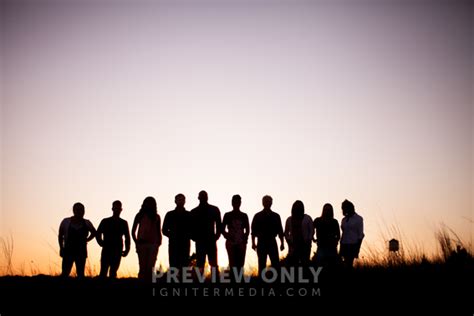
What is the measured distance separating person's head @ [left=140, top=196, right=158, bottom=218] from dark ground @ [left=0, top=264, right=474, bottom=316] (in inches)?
60.6

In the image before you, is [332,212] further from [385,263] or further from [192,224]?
[192,224]

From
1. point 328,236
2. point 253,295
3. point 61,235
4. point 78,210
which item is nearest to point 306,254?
point 328,236

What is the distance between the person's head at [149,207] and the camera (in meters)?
12.1

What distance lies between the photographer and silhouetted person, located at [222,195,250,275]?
12.4 m

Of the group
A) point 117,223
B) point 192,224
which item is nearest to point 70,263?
point 117,223

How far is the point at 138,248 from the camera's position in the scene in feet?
39.7

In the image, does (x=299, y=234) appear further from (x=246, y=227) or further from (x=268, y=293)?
(x=268, y=293)

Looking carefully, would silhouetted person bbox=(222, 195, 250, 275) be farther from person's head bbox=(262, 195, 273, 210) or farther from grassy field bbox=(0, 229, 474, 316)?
grassy field bbox=(0, 229, 474, 316)

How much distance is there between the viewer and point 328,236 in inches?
514

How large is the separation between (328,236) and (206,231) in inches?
108

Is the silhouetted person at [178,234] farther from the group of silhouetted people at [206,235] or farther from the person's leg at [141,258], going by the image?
the person's leg at [141,258]

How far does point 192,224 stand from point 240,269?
138cm

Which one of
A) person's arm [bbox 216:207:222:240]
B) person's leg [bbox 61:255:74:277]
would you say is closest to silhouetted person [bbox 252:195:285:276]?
person's arm [bbox 216:207:222:240]

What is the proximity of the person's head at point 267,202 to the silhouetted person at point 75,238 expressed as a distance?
3616 mm
